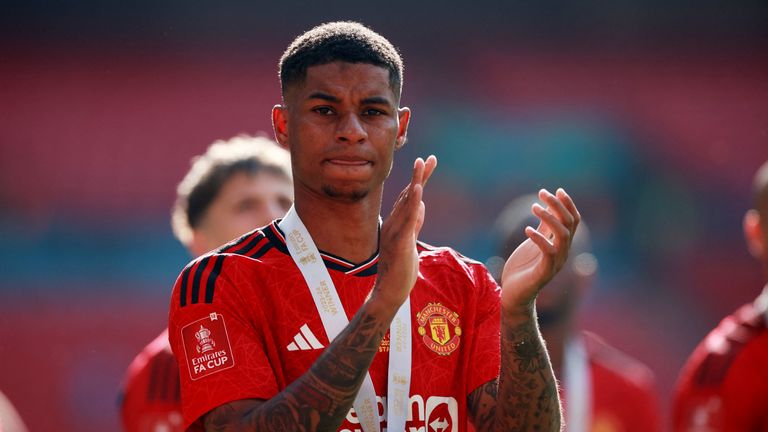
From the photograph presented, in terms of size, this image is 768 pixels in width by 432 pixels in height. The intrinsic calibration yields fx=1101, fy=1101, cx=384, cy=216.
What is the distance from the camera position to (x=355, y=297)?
9.97ft

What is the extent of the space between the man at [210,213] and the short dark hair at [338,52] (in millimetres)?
1874

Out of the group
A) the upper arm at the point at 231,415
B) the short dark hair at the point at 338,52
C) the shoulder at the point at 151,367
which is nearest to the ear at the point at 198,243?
the shoulder at the point at 151,367

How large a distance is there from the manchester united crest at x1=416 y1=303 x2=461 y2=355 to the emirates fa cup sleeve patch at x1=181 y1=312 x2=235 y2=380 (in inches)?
21.7

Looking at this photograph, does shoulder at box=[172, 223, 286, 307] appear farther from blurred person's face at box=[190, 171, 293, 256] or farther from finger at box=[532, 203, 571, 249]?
blurred person's face at box=[190, 171, 293, 256]

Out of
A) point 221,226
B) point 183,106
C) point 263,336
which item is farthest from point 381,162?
point 183,106

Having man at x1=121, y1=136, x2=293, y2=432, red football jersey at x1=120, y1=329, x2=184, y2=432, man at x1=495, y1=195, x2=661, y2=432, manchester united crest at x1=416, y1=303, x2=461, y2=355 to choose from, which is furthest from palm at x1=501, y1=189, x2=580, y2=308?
man at x1=495, y1=195, x2=661, y2=432

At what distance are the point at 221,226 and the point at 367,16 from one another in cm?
660

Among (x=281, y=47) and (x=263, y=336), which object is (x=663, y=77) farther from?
(x=263, y=336)

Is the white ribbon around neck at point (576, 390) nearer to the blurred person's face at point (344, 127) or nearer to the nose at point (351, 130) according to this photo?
the blurred person's face at point (344, 127)

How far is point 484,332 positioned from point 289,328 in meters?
0.58

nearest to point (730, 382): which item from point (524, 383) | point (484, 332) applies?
point (484, 332)

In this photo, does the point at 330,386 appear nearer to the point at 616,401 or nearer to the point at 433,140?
the point at 616,401

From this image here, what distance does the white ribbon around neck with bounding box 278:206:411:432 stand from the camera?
9.51ft

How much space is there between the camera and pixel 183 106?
10953mm
